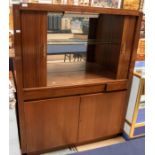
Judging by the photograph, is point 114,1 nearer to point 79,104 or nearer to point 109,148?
point 79,104

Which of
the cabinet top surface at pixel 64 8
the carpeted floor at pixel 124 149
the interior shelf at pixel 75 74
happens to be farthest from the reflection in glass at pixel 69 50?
the carpeted floor at pixel 124 149

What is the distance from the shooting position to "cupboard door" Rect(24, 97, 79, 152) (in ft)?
5.56

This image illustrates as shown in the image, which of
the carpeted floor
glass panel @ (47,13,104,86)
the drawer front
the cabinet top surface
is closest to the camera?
the cabinet top surface

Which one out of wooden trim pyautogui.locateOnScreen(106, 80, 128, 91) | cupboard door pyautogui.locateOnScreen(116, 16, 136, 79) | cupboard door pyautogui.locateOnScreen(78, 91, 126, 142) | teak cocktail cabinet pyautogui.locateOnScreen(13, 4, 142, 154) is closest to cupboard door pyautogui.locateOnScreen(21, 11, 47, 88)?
teak cocktail cabinet pyautogui.locateOnScreen(13, 4, 142, 154)

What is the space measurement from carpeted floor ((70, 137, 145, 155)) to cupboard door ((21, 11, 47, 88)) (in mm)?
953

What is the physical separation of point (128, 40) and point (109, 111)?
765 millimetres

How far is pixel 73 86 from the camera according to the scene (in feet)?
5.69

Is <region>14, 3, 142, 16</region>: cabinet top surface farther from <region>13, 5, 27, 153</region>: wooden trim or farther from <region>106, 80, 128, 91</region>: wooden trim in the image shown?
<region>106, 80, 128, 91</region>: wooden trim

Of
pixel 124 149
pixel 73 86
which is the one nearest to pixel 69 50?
Result: pixel 73 86

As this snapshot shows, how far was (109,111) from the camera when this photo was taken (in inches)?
78.9

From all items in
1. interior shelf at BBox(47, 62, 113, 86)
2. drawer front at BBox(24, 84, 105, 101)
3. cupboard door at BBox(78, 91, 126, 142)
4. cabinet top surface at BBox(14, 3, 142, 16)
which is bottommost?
cupboard door at BBox(78, 91, 126, 142)

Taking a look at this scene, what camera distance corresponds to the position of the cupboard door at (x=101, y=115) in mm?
1877

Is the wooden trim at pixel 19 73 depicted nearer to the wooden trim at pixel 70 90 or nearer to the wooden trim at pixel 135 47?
the wooden trim at pixel 70 90
